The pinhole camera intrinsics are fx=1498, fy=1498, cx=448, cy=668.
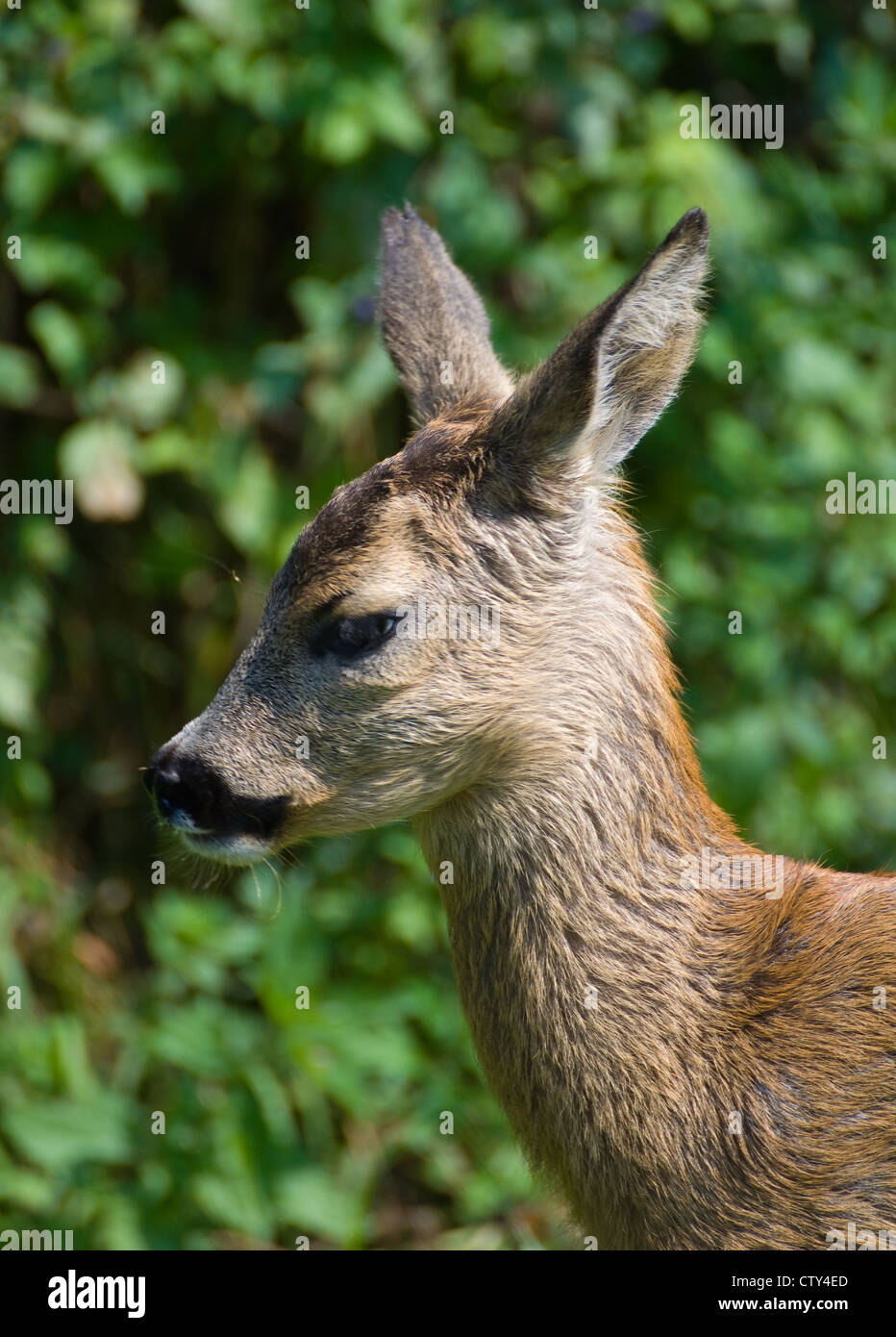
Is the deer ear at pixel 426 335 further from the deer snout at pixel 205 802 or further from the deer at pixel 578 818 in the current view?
the deer snout at pixel 205 802

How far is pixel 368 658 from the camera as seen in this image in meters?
2.80

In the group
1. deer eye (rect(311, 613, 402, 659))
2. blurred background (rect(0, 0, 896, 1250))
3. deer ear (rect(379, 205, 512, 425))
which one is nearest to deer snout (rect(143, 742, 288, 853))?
deer eye (rect(311, 613, 402, 659))

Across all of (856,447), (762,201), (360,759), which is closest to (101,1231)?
(360,759)

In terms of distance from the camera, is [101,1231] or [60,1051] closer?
[101,1231]

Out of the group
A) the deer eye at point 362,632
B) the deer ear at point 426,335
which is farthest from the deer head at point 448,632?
the deer ear at point 426,335

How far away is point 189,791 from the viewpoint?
2.86 metres

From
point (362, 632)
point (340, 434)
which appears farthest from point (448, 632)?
point (340, 434)

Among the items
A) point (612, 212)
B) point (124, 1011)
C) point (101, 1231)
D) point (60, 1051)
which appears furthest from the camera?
point (124, 1011)

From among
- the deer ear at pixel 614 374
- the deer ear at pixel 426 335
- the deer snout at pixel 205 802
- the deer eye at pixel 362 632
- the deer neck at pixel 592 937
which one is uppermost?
the deer ear at pixel 426 335

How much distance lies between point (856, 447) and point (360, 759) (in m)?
3.11

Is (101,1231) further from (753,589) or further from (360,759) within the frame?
(753,589)

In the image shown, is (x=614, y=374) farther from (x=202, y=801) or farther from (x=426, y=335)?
(x=202, y=801)

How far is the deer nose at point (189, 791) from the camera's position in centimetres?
285

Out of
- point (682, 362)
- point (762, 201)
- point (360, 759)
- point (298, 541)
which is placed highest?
point (762, 201)
